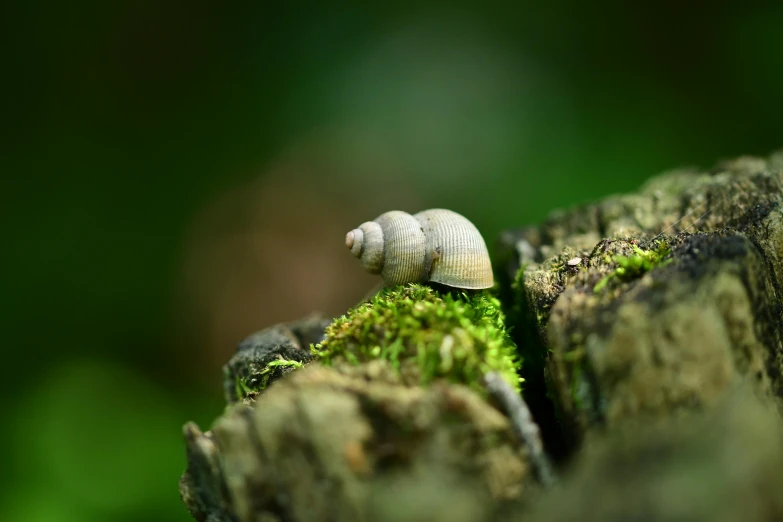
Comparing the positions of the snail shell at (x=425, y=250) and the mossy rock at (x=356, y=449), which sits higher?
the snail shell at (x=425, y=250)

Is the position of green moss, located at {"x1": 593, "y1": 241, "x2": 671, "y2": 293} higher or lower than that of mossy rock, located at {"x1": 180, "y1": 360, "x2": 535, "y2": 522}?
higher

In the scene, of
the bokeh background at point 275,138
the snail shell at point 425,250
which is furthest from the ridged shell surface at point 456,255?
the bokeh background at point 275,138

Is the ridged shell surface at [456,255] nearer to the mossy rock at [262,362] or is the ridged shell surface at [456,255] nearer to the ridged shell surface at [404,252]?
the ridged shell surface at [404,252]

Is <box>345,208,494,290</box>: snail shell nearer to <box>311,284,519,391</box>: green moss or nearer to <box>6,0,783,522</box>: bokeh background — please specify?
<box>311,284,519,391</box>: green moss

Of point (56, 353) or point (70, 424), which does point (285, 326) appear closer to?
point (70, 424)

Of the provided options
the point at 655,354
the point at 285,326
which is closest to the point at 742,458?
the point at 655,354

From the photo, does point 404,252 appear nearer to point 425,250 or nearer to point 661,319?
point 425,250

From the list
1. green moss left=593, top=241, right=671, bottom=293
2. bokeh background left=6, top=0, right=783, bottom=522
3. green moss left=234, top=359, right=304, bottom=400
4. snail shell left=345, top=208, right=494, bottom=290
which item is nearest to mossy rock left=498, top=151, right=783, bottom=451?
green moss left=593, top=241, right=671, bottom=293

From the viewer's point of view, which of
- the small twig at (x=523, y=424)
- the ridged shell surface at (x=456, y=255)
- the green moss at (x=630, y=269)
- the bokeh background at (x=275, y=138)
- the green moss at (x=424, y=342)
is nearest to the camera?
the small twig at (x=523, y=424)
